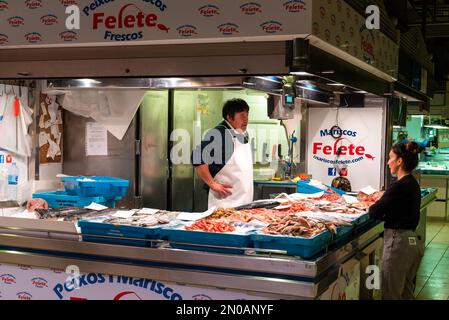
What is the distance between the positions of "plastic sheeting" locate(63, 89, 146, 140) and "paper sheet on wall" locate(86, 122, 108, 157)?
25.4 inches

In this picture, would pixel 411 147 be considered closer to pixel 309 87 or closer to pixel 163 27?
pixel 309 87

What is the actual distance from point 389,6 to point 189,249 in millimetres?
4077

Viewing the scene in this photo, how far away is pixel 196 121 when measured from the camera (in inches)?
270

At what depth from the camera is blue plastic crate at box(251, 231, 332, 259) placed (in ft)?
9.33

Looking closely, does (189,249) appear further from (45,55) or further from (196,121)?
(196,121)

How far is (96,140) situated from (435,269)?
4749mm

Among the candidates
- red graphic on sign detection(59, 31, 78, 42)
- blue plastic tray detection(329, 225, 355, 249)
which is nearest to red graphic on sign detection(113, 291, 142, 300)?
blue plastic tray detection(329, 225, 355, 249)

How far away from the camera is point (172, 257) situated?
3.03m

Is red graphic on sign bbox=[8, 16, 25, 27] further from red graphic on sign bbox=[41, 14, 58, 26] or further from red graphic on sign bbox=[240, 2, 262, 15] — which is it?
red graphic on sign bbox=[240, 2, 262, 15]

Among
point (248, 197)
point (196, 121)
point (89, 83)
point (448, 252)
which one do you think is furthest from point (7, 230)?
point (448, 252)

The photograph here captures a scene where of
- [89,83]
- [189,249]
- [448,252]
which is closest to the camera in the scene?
[189,249]

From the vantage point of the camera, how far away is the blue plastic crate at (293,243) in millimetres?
2844

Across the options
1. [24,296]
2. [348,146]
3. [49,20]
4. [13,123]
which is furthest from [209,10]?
[348,146]

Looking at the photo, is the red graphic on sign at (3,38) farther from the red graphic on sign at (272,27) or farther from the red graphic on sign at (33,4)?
the red graphic on sign at (272,27)
